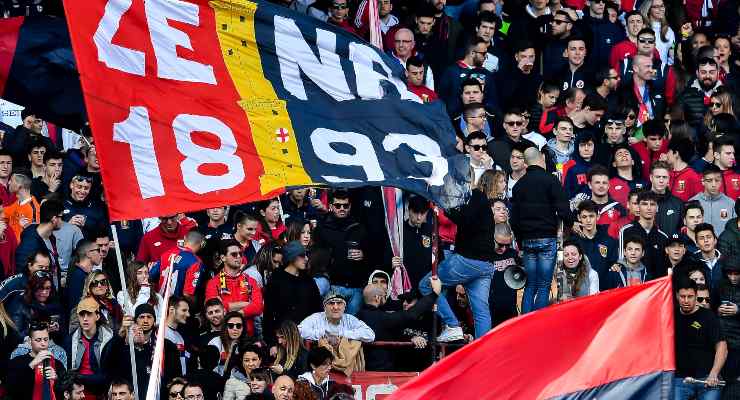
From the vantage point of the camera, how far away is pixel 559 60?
78.7ft

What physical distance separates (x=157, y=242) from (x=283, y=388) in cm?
325

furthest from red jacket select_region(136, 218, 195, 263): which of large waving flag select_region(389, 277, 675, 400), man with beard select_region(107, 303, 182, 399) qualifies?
large waving flag select_region(389, 277, 675, 400)

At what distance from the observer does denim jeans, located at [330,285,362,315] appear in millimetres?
19156

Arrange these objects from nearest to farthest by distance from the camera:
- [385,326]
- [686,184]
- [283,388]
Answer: [283,388], [385,326], [686,184]

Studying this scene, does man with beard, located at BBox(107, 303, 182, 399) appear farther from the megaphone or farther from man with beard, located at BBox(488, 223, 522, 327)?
the megaphone

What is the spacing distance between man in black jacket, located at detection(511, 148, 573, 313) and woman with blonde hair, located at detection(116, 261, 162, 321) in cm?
351

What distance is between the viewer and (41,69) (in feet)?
49.8

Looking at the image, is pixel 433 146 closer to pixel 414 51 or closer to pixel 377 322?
pixel 377 322

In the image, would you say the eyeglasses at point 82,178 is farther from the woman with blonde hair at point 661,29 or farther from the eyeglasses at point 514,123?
the woman with blonde hair at point 661,29

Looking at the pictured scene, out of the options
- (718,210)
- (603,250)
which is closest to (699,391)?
(603,250)

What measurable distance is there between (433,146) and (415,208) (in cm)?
473

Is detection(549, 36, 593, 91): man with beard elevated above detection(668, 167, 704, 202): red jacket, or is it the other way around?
detection(549, 36, 593, 91): man with beard

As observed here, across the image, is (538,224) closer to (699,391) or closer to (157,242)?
(699,391)

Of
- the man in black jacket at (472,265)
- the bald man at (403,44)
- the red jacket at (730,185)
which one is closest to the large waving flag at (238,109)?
the man in black jacket at (472,265)
